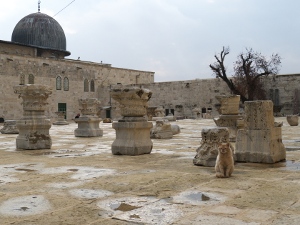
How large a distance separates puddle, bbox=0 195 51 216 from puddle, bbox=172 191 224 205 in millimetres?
Result: 1254

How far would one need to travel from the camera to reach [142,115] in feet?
24.5

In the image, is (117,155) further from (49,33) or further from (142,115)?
(49,33)

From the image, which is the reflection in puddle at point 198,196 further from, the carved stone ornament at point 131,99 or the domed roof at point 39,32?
the domed roof at point 39,32

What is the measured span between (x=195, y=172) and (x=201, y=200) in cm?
156

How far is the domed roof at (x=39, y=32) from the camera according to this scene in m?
38.0

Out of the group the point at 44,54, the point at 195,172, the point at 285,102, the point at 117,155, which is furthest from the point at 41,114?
the point at 44,54

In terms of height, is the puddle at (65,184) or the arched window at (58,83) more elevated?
the arched window at (58,83)

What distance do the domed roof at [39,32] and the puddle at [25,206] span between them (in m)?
36.9

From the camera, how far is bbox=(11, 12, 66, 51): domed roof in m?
38.0

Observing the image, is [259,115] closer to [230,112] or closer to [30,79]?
[230,112]

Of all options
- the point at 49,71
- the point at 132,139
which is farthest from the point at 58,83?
the point at 132,139

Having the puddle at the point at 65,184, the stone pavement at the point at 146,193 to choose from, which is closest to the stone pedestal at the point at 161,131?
the stone pavement at the point at 146,193

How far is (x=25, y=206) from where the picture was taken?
10.9 feet

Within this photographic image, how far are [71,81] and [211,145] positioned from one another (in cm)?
3115
